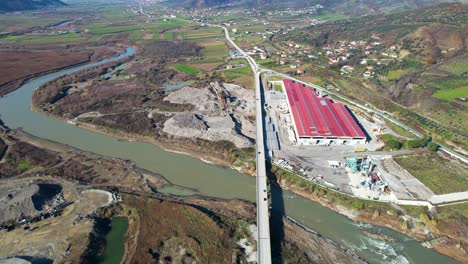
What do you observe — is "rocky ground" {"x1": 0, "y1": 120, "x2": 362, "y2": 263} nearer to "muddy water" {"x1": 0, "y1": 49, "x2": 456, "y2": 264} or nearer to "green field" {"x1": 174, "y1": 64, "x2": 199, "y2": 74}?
"muddy water" {"x1": 0, "y1": 49, "x2": 456, "y2": 264}

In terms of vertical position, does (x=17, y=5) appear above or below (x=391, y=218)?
above

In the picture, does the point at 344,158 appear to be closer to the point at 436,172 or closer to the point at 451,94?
the point at 436,172

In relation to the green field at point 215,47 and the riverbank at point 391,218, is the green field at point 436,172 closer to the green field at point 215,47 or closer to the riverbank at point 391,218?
the riverbank at point 391,218

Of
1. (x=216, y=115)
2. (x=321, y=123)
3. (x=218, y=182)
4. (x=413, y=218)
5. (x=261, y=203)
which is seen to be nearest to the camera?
(x=261, y=203)

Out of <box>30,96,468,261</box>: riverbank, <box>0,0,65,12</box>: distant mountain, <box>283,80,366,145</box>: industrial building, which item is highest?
<box>0,0,65,12</box>: distant mountain

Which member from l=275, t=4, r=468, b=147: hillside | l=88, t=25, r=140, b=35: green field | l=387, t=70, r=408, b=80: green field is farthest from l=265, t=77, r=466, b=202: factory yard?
l=88, t=25, r=140, b=35: green field

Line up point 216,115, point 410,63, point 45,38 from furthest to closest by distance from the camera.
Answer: point 45,38 < point 410,63 < point 216,115

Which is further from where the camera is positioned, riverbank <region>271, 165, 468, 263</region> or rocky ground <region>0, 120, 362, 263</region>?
riverbank <region>271, 165, 468, 263</region>

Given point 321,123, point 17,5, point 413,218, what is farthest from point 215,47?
point 17,5
